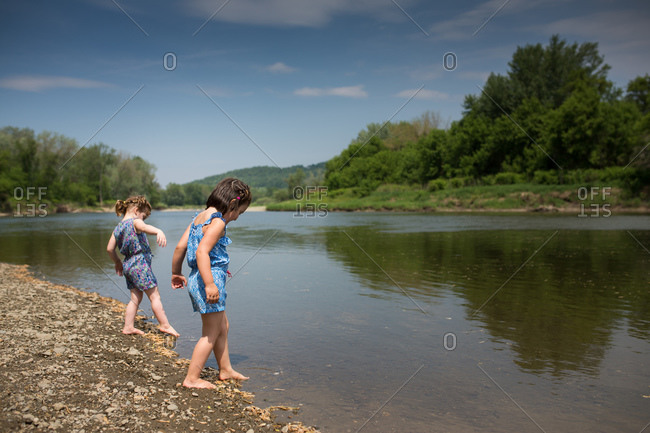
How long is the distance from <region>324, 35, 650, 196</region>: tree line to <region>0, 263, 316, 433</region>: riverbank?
4987 centimetres

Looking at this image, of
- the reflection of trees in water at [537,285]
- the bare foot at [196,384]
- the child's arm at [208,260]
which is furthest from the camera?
the reflection of trees in water at [537,285]

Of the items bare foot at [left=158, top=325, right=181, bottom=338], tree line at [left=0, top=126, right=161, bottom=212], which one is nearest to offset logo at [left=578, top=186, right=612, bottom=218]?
bare foot at [left=158, top=325, right=181, bottom=338]

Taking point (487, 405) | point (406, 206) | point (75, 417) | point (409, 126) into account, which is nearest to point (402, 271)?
point (487, 405)

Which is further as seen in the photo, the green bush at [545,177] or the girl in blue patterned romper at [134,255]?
the green bush at [545,177]

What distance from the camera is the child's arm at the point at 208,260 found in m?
4.48

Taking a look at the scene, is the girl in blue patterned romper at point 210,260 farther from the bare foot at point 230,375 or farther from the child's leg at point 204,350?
the bare foot at point 230,375

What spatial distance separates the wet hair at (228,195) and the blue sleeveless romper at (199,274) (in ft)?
0.35

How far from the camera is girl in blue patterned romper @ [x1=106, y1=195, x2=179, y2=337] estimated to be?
6.65m

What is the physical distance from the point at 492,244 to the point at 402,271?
27.3 ft

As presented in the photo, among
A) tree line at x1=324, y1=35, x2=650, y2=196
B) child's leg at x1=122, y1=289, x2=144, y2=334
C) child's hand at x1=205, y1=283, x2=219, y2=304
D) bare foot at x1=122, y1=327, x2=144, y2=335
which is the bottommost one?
bare foot at x1=122, y1=327, x2=144, y2=335

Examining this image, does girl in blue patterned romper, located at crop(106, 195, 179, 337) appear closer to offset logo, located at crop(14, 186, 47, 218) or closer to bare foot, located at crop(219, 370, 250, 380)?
bare foot, located at crop(219, 370, 250, 380)

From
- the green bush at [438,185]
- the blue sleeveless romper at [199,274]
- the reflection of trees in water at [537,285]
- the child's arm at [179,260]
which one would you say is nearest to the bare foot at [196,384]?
the blue sleeveless romper at [199,274]

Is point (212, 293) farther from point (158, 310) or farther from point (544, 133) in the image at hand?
point (544, 133)

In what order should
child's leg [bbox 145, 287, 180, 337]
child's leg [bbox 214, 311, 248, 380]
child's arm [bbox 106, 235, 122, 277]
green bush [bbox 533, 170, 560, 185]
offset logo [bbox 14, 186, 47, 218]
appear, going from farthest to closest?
1. offset logo [bbox 14, 186, 47, 218]
2. green bush [bbox 533, 170, 560, 185]
3. child's leg [bbox 145, 287, 180, 337]
4. child's arm [bbox 106, 235, 122, 277]
5. child's leg [bbox 214, 311, 248, 380]
